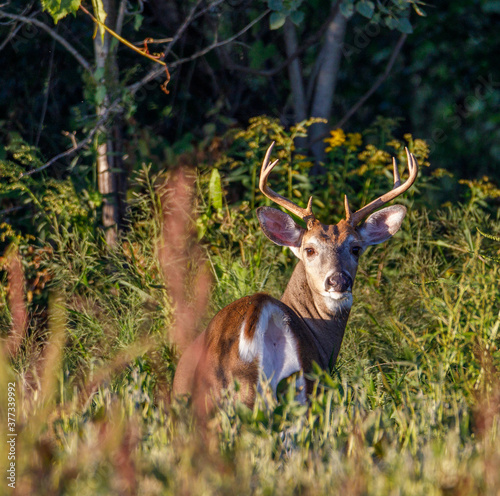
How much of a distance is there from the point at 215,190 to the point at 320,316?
5.01ft

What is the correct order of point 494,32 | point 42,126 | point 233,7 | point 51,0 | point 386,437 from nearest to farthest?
point 386,437 → point 51,0 → point 42,126 → point 233,7 → point 494,32

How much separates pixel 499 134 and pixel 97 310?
173 inches

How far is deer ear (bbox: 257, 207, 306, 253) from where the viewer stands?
4031 mm

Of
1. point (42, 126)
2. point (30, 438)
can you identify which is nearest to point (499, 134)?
point (42, 126)

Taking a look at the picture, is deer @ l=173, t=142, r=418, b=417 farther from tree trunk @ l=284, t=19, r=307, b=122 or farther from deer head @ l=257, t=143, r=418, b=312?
tree trunk @ l=284, t=19, r=307, b=122

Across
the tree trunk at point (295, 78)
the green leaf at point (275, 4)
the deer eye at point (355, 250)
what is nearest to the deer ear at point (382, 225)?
the deer eye at point (355, 250)

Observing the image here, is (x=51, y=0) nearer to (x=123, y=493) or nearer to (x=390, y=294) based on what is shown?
(x=390, y=294)

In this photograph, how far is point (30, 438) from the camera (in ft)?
6.86

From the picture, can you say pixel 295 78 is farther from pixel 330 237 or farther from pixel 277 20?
pixel 330 237

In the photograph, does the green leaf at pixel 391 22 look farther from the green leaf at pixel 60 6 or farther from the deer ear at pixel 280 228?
the green leaf at pixel 60 6

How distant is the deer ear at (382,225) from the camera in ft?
13.6

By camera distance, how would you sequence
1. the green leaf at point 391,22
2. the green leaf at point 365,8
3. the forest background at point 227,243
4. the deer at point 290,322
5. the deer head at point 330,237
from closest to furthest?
1. the forest background at point 227,243
2. the deer at point 290,322
3. the deer head at point 330,237
4. the green leaf at point 365,8
5. the green leaf at point 391,22

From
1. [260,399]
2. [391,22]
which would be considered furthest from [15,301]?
[391,22]

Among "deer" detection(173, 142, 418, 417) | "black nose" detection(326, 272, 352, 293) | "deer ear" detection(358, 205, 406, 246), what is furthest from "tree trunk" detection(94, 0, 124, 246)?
"black nose" detection(326, 272, 352, 293)
